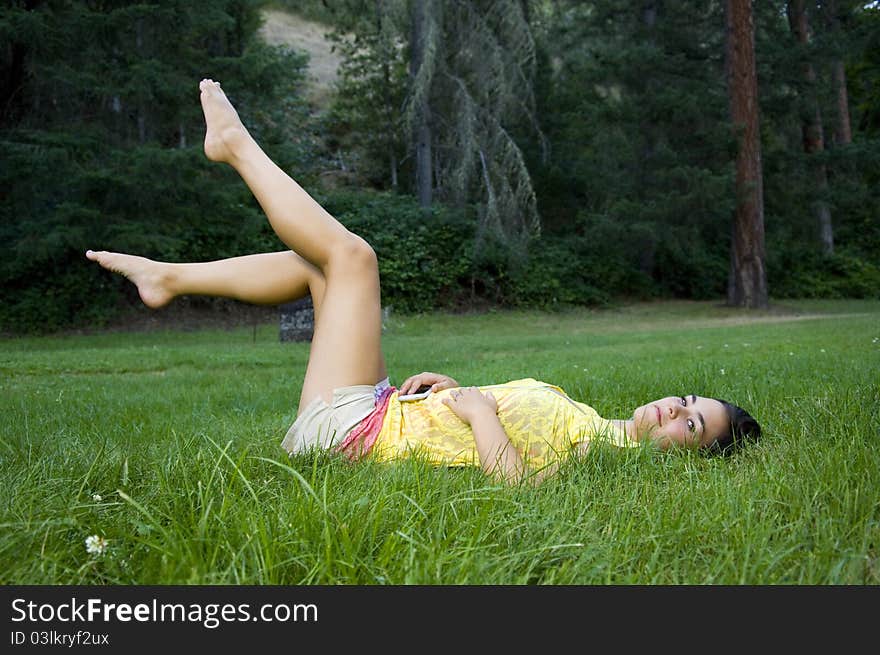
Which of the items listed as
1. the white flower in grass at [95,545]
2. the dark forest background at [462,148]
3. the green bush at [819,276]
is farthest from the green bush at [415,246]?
the white flower in grass at [95,545]

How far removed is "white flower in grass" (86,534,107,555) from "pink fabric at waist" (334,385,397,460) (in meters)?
1.05


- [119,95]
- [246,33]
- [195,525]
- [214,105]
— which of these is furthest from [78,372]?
[246,33]

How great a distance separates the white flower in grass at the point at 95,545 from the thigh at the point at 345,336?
1.24 meters

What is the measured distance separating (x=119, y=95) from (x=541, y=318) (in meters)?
10.3

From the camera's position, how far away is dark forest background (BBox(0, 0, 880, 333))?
13352 millimetres

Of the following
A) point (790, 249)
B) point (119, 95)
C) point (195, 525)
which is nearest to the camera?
point (195, 525)

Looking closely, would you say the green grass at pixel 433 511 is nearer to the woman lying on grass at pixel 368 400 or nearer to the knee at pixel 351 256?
the woman lying on grass at pixel 368 400

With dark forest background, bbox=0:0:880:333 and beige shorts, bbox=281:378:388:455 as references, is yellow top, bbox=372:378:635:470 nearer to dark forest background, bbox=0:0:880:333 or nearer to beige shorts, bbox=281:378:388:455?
beige shorts, bbox=281:378:388:455

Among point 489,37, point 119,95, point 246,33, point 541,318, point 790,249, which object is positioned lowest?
point 541,318

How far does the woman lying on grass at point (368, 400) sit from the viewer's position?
254 cm

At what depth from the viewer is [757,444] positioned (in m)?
2.63
